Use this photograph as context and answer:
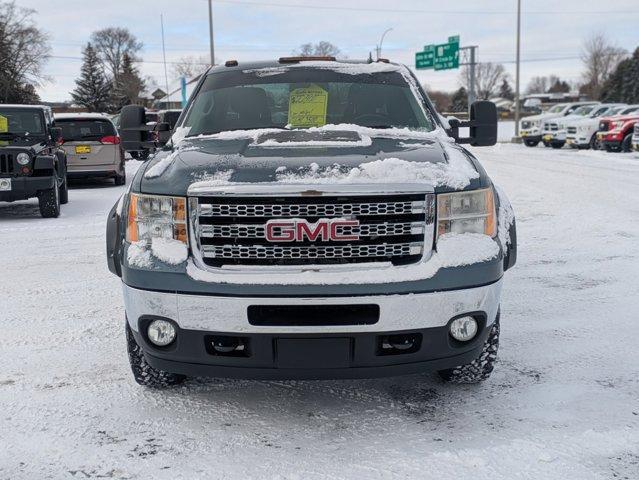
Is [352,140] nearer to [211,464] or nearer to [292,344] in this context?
[292,344]

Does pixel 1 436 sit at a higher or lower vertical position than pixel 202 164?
lower

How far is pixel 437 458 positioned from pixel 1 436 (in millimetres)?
1944

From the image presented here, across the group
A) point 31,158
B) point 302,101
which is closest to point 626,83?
point 31,158

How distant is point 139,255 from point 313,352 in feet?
2.98

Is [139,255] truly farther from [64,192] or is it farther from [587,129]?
[587,129]

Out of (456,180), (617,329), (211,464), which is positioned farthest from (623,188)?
(211,464)

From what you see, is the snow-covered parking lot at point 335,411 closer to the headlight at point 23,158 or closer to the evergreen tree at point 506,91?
the headlight at point 23,158

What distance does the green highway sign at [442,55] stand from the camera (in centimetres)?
4388

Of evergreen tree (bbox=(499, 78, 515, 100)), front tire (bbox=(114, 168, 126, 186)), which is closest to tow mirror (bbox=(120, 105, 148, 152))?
front tire (bbox=(114, 168, 126, 186))

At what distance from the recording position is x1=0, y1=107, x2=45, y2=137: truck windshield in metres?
10.6

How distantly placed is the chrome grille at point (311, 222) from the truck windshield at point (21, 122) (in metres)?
8.68

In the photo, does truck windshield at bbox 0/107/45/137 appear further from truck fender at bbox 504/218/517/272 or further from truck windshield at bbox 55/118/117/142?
truck fender at bbox 504/218/517/272

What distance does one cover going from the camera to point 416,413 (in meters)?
3.33

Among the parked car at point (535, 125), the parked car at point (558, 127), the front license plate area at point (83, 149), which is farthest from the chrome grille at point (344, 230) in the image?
the parked car at point (535, 125)
